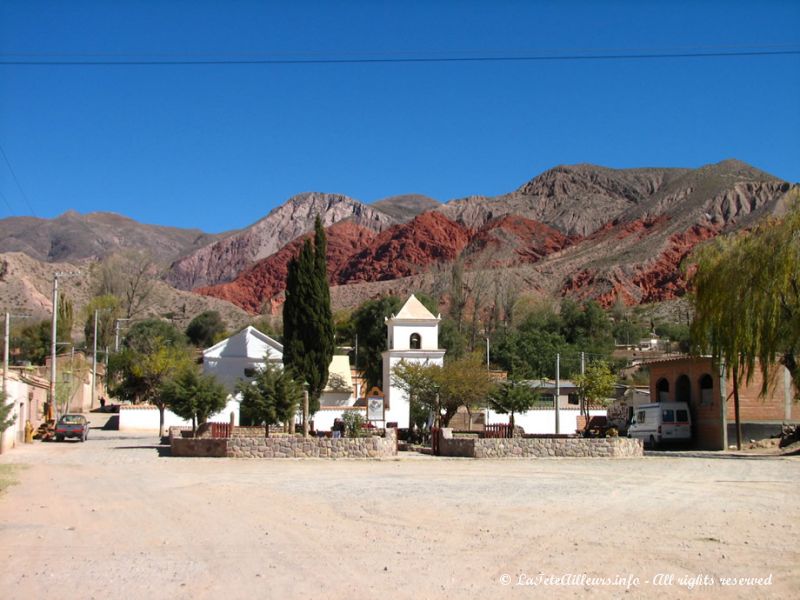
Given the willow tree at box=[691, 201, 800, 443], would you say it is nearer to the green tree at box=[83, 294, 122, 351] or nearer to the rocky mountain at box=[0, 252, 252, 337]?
the green tree at box=[83, 294, 122, 351]

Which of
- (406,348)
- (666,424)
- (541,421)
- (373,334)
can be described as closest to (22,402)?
(406,348)

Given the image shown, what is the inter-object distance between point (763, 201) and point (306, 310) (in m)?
149

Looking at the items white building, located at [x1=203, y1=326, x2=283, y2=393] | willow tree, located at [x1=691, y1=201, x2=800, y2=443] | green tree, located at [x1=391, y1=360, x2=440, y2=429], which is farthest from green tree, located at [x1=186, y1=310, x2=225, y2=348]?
willow tree, located at [x1=691, y1=201, x2=800, y2=443]

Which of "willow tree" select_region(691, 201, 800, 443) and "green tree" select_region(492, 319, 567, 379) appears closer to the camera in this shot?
"willow tree" select_region(691, 201, 800, 443)

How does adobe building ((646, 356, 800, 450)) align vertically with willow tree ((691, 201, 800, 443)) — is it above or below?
below

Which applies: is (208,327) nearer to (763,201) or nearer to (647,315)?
(647,315)

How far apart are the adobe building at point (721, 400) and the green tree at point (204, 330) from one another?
72547mm

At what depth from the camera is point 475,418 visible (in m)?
53.1

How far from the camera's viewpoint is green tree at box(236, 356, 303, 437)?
33938mm

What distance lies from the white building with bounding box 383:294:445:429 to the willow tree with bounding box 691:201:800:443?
66.1 feet

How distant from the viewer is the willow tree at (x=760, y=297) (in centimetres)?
3130

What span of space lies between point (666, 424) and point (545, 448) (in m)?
11.2

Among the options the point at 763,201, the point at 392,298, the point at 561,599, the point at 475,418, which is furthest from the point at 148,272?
the point at 763,201

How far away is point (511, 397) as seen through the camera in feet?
137
